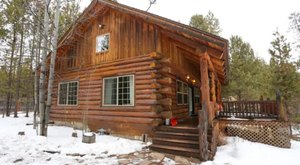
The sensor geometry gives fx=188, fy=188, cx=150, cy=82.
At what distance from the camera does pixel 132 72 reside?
948cm

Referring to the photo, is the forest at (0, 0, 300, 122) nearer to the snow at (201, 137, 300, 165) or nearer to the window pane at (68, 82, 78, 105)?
the window pane at (68, 82, 78, 105)

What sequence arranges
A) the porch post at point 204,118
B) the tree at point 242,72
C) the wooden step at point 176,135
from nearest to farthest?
the porch post at point 204,118 < the wooden step at point 176,135 < the tree at point 242,72

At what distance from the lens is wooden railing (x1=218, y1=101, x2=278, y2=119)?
33.6 feet

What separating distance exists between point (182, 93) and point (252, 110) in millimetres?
4028

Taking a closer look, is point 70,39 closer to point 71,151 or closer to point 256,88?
point 71,151

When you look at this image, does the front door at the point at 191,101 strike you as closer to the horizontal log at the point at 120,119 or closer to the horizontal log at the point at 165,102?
the horizontal log at the point at 165,102

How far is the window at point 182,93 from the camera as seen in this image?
36.0 ft

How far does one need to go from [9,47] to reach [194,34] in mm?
20747

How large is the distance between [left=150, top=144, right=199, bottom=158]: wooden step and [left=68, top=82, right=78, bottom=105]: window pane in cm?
686

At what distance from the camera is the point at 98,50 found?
11.2 m

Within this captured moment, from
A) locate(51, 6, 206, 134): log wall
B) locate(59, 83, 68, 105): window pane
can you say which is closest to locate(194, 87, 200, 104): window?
locate(51, 6, 206, 134): log wall

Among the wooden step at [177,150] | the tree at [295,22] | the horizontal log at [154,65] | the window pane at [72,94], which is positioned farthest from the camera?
the tree at [295,22]

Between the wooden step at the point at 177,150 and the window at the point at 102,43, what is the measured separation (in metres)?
6.38

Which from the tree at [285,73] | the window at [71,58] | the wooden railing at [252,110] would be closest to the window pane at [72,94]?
the window at [71,58]
